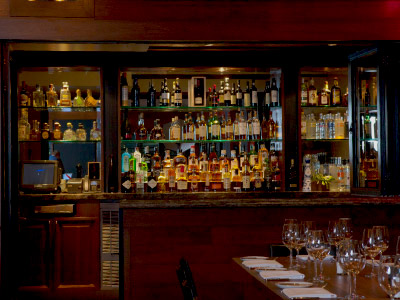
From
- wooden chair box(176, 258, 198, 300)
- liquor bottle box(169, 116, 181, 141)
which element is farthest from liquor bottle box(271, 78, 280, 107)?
wooden chair box(176, 258, 198, 300)

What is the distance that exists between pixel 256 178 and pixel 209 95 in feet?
3.42

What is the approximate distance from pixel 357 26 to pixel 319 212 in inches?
62.4

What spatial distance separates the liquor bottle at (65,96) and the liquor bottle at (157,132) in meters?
0.92

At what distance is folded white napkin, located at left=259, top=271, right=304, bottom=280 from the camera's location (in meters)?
2.64

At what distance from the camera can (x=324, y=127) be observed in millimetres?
6562

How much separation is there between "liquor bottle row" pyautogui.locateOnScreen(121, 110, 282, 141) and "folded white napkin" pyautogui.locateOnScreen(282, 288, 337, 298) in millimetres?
4115

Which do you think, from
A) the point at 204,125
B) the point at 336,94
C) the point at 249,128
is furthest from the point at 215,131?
the point at 336,94

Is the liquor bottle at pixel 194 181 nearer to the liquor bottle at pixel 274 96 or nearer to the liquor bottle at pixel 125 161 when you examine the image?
the liquor bottle at pixel 125 161

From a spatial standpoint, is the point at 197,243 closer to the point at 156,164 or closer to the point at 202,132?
the point at 156,164

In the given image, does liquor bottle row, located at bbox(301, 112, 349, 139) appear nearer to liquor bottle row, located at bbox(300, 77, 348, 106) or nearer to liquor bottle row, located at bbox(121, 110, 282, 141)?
liquor bottle row, located at bbox(300, 77, 348, 106)

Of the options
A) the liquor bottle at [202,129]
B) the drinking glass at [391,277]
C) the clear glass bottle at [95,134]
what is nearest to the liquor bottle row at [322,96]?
the liquor bottle at [202,129]

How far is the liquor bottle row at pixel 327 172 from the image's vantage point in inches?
257

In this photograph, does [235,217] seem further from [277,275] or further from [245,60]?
[245,60]

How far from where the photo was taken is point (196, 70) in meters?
6.41
